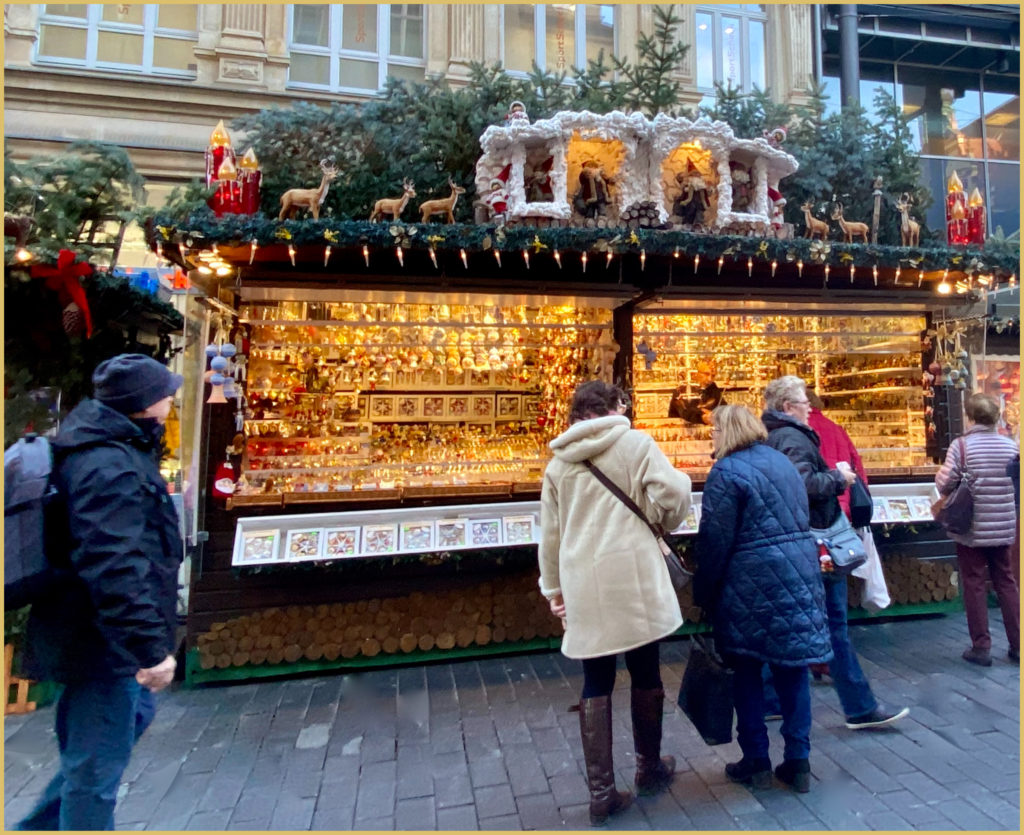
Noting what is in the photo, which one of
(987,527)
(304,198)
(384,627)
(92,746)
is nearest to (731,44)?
(304,198)

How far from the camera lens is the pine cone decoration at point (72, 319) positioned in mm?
4289

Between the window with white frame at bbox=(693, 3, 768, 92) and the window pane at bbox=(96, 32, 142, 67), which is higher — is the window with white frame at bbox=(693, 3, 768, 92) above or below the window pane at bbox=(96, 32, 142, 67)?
above

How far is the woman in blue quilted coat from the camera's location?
2643 millimetres

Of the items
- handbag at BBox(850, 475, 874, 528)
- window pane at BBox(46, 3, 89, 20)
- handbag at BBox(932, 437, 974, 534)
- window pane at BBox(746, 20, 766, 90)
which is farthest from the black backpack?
window pane at BBox(746, 20, 766, 90)

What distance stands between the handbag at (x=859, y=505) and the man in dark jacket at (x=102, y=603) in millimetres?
3583

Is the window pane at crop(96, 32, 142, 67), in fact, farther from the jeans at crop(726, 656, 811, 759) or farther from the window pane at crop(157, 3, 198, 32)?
the jeans at crop(726, 656, 811, 759)

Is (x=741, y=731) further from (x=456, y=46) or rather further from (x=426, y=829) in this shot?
(x=456, y=46)

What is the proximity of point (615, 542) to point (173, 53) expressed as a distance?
31.8 ft

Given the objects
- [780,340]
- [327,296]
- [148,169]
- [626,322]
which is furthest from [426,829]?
[148,169]

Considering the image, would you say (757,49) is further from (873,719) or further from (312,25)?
(873,719)

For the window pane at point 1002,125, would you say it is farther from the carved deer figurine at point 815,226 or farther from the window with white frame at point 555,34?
the carved deer figurine at point 815,226

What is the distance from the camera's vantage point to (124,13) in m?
8.26

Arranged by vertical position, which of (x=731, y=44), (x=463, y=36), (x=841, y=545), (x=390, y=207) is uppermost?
(x=731, y=44)

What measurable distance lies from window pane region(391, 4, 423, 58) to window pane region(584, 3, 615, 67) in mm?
2797
